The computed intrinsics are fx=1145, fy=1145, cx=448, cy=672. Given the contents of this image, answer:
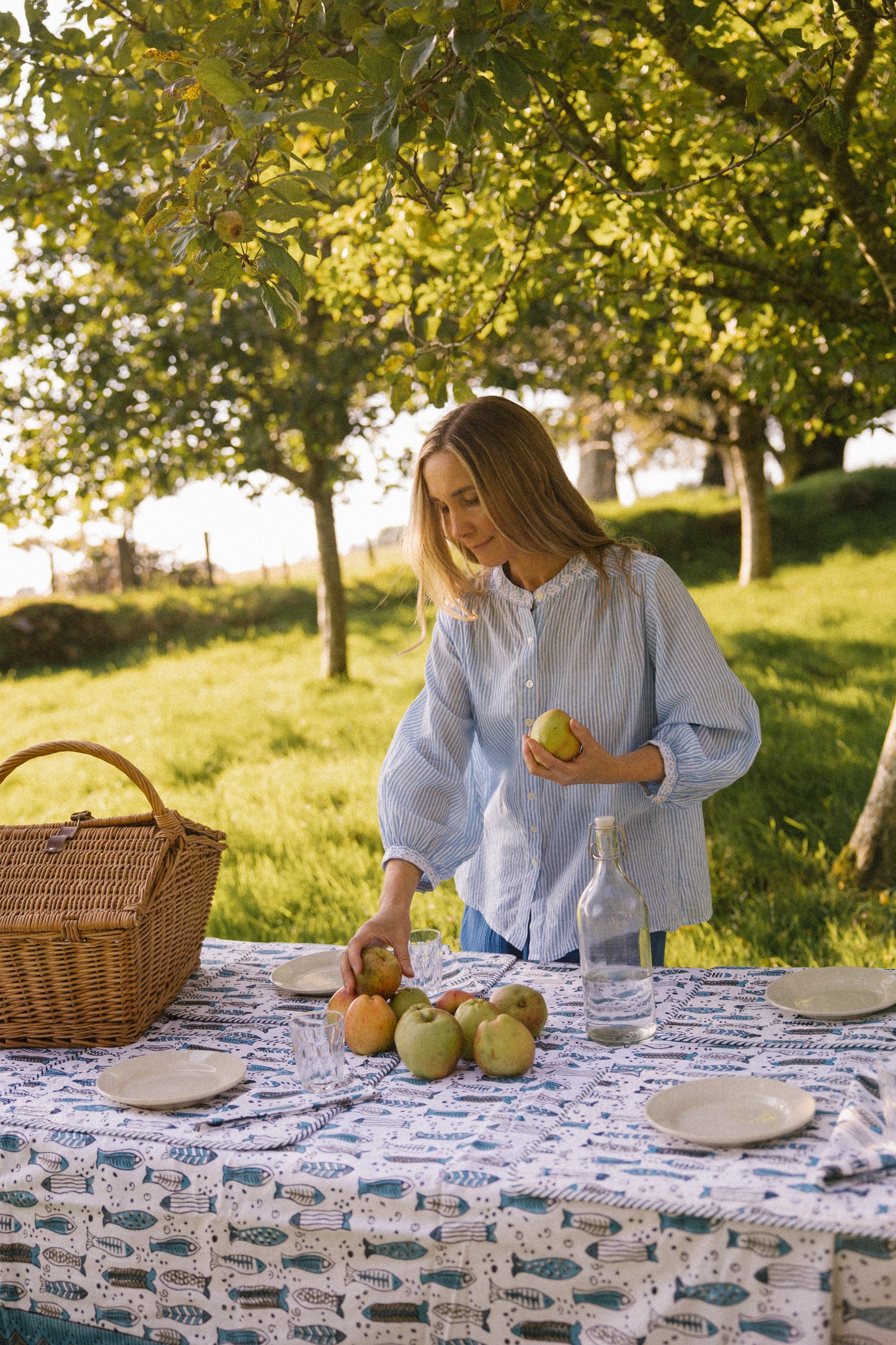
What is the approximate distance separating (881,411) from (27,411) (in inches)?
217

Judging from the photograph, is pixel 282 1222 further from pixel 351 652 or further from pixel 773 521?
pixel 773 521

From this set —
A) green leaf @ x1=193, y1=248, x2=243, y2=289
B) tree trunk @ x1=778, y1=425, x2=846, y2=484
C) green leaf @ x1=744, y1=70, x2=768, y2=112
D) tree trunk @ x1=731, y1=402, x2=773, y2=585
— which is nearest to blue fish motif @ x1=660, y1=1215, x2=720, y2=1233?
green leaf @ x1=193, y1=248, x2=243, y2=289

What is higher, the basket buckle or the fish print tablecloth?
the basket buckle

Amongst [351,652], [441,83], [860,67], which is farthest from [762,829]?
[351,652]

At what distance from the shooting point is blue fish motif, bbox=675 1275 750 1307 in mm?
1274

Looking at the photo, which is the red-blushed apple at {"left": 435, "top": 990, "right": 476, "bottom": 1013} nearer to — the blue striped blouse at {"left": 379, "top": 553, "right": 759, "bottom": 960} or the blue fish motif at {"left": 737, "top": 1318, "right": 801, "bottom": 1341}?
the blue striped blouse at {"left": 379, "top": 553, "right": 759, "bottom": 960}

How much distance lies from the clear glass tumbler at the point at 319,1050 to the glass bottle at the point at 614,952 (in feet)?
1.37

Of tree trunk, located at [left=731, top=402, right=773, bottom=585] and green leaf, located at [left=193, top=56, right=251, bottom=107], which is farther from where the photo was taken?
tree trunk, located at [left=731, top=402, right=773, bottom=585]

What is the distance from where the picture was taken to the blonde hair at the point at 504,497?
7.64 ft

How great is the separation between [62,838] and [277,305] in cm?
111

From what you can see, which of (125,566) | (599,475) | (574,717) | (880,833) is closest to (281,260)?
(574,717)

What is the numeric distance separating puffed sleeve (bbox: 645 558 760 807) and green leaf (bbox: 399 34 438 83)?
1.02 m

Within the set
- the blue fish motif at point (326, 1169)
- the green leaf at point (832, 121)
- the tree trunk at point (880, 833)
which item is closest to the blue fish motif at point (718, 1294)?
the blue fish motif at point (326, 1169)

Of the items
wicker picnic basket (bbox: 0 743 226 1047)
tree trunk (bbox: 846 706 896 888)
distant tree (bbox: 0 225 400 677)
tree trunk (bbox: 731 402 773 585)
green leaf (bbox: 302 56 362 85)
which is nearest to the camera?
green leaf (bbox: 302 56 362 85)
